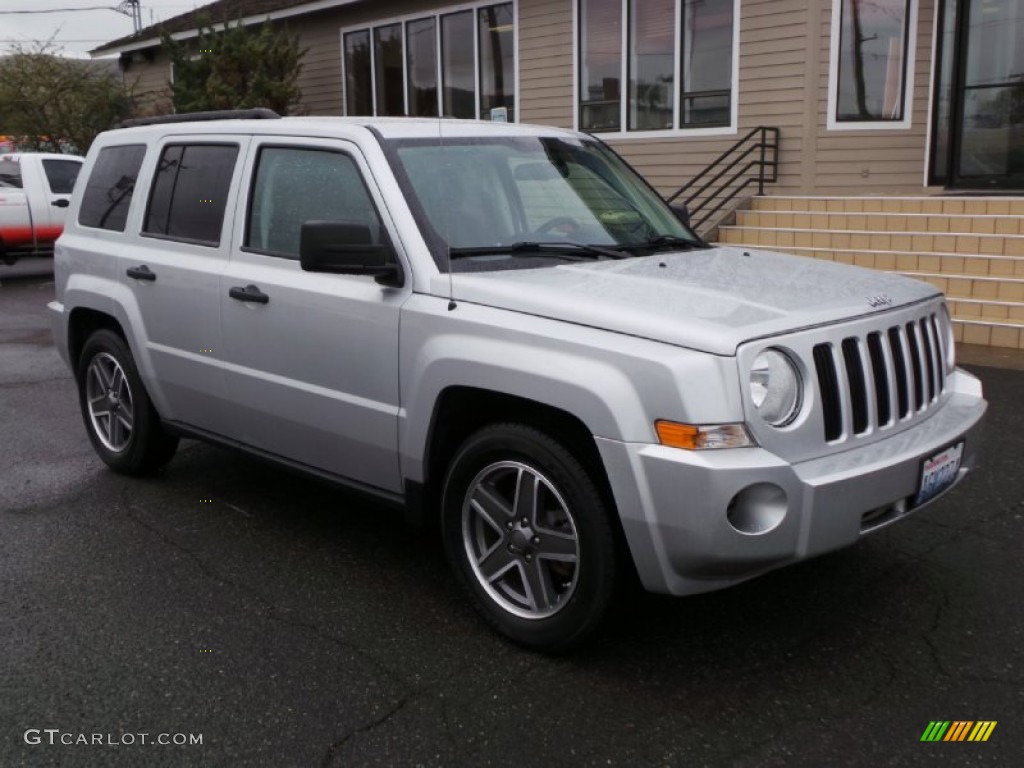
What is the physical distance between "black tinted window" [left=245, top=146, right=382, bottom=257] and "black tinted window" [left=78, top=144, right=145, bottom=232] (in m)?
1.19

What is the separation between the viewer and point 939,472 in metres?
3.51

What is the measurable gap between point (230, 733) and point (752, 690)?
1652mm

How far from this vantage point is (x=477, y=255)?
388 centimetres

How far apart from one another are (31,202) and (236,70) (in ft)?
14.8

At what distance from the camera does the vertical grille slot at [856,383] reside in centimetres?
329

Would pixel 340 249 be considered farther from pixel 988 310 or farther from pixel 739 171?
pixel 739 171

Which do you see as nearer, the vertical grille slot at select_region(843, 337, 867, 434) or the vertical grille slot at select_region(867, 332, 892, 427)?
the vertical grille slot at select_region(843, 337, 867, 434)

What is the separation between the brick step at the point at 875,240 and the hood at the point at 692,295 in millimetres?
6435

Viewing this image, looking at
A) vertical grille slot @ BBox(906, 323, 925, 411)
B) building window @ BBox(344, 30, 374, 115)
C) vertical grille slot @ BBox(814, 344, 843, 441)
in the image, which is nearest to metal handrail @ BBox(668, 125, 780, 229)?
building window @ BBox(344, 30, 374, 115)

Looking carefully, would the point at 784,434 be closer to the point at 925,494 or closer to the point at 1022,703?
the point at 925,494

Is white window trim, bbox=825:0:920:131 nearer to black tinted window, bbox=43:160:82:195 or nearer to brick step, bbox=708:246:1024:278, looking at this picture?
brick step, bbox=708:246:1024:278

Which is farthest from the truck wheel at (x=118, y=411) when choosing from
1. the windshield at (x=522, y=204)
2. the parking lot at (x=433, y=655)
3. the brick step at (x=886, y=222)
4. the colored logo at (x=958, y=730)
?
the brick step at (x=886, y=222)

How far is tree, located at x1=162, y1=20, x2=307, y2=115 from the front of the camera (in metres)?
17.9

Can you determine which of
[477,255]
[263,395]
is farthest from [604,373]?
[263,395]
